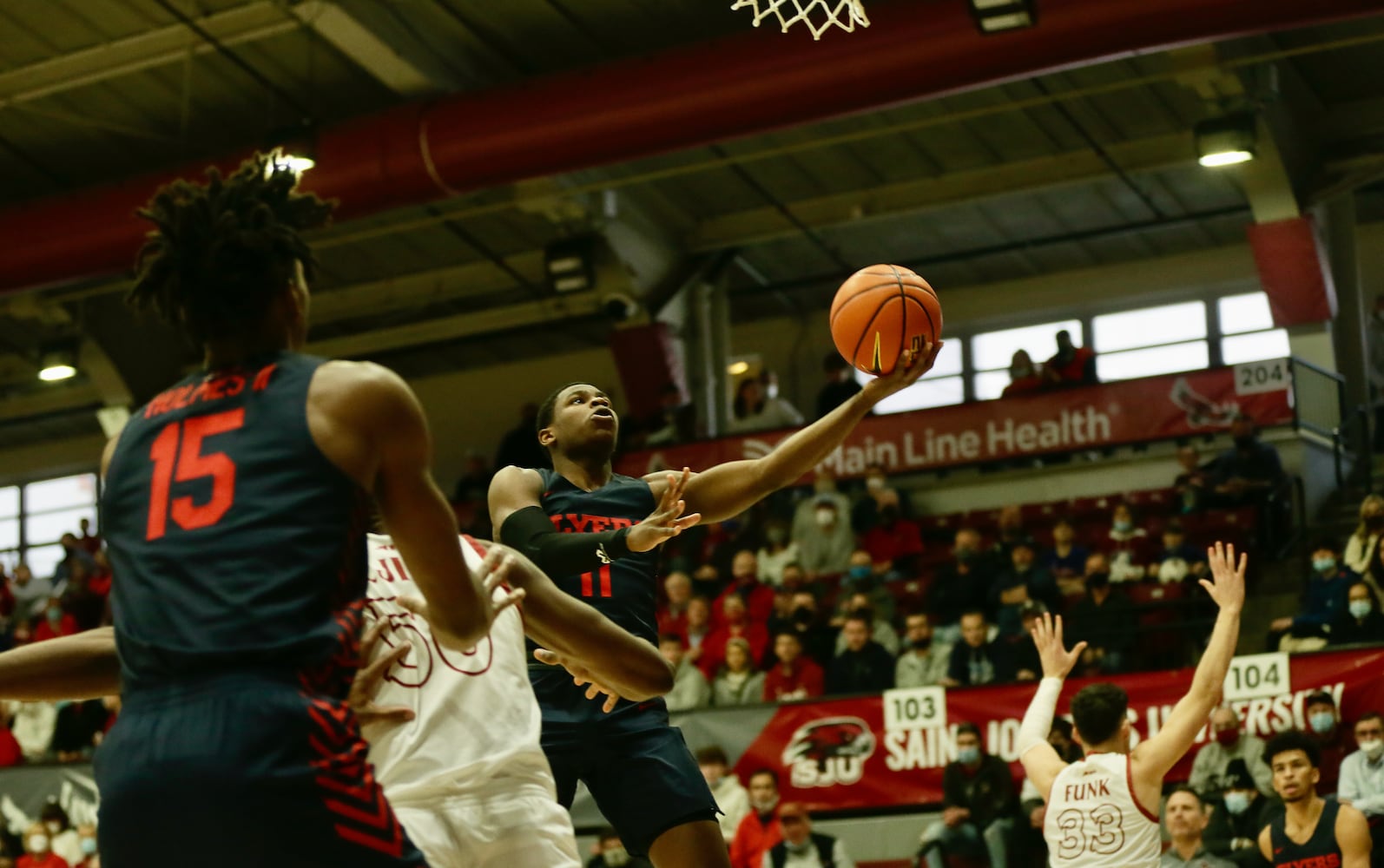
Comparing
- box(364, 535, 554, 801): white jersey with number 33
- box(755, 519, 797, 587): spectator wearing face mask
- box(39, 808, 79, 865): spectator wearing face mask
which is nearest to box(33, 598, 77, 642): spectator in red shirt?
box(39, 808, 79, 865): spectator wearing face mask

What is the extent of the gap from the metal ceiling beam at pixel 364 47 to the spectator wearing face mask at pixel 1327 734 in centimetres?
998

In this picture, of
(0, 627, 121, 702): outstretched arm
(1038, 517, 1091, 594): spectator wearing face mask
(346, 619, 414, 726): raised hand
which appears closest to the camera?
(346, 619, 414, 726): raised hand

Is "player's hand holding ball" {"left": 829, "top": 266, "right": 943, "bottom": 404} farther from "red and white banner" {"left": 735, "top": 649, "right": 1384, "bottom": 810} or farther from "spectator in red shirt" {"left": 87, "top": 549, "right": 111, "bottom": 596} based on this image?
"spectator in red shirt" {"left": 87, "top": 549, "right": 111, "bottom": 596}

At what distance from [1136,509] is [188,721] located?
1487cm

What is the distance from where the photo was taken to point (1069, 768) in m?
6.43

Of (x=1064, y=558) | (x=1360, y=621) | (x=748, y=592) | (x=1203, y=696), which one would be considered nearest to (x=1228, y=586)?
(x=1203, y=696)

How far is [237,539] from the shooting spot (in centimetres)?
289

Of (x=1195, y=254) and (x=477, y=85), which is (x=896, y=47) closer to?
(x=477, y=85)

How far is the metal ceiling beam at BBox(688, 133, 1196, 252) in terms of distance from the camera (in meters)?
19.5

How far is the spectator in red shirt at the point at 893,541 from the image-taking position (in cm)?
1723

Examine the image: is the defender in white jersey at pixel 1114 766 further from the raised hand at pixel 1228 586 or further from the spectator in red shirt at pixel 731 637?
the spectator in red shirt at pixel 731 637

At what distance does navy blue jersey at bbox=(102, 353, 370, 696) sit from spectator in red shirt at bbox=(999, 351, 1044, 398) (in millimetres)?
16334

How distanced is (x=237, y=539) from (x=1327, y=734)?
9.92 meters

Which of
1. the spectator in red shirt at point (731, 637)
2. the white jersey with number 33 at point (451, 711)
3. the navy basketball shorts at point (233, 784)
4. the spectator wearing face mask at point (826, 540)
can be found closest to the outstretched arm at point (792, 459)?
the white jersey with number 33 at point (451, 711)
